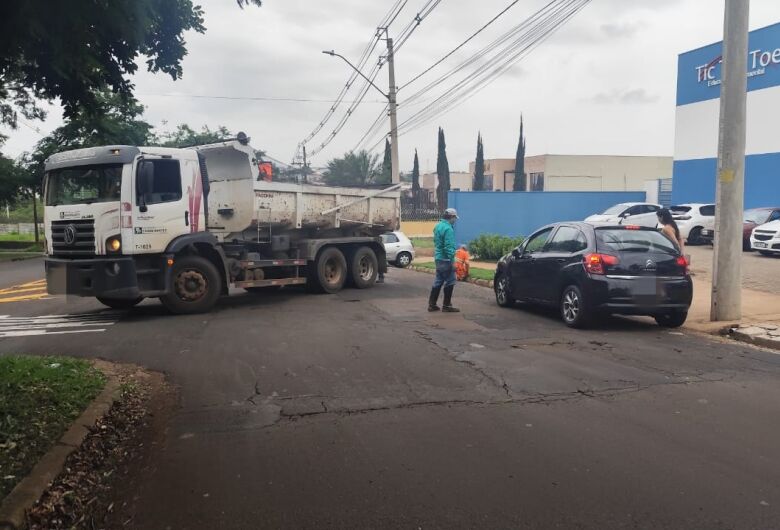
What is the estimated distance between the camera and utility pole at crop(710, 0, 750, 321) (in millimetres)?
9539

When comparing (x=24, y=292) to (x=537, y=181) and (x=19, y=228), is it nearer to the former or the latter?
(x=537, y=181)

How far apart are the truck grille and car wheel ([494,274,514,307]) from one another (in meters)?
7.15

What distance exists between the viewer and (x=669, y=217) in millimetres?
11422

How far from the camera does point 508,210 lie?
2984 cm

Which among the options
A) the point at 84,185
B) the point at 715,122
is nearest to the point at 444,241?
the point at 84,185

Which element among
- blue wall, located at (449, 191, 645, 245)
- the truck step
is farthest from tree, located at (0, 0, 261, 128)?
blue wall, located at (449, 191, 645, 245)

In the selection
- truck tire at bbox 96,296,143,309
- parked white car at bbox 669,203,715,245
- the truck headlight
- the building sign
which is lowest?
truck tire at bbox 96,296,143,309

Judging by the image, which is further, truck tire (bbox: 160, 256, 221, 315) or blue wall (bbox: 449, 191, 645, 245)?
blue wall (bbox: 449, 191, 645, 245)

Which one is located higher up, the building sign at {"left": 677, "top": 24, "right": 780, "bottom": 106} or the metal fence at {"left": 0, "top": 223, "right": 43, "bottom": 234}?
the building sign at {"left": 677, "top": 24, "right": 780, "bottom": 106}

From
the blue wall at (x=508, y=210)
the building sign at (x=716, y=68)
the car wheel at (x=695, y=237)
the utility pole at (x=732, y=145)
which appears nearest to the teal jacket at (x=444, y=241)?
the utility pole at (x=732, y=145)

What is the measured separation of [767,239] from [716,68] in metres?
12.4

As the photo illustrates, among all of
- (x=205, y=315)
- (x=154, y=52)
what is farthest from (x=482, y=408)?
(x=205, y=315)

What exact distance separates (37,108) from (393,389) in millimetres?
35119

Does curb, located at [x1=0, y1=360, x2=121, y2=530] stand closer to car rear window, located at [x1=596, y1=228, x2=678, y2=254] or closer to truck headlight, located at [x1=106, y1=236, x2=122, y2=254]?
truck headlight, located at [x1=106, y1=236, x2=122, y2=254]
